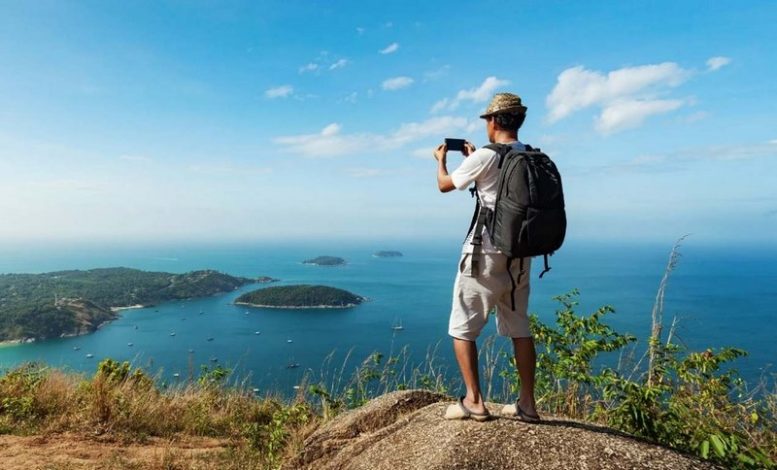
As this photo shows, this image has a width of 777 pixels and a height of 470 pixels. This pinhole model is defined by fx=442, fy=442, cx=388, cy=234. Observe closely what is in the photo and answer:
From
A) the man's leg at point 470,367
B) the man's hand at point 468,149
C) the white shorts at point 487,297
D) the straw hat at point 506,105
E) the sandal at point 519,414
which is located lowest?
the sandal at point 519,414

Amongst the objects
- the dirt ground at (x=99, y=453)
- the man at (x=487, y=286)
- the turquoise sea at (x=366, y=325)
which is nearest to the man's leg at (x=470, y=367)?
the man at (x=487, y=286)

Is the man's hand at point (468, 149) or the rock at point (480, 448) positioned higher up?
the man's hand at point (468, 149)

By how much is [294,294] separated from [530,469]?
71.1 metres

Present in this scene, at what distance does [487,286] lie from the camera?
2.37 meters

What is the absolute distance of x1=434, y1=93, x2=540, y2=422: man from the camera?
2.31 meters

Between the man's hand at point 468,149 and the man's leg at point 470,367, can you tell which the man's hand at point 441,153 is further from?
the man's leg at point 470,367

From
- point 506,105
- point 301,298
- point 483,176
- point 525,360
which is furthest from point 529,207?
point 301,298

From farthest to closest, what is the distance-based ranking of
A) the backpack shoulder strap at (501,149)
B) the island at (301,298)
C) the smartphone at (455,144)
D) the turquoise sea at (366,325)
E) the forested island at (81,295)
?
1. the island at (301,298)
2. the forested island at (81,295)
3. the turquoise sea at (366,325)
4. the smartphone at (455,144)
5. the backpack shoulder strap at (501,149)

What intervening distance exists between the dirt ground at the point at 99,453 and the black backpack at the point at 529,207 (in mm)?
2658

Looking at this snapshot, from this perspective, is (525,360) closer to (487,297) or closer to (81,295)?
(487,297)

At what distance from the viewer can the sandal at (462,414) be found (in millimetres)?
2521

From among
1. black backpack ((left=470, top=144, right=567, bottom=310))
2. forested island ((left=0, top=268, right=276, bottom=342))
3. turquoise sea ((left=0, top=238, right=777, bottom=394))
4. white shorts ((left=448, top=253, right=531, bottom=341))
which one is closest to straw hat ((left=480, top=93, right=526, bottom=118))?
black backpack ((left=470, top=144, right=567, bottom=310))

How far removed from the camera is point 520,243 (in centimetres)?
211

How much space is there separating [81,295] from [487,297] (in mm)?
89055
